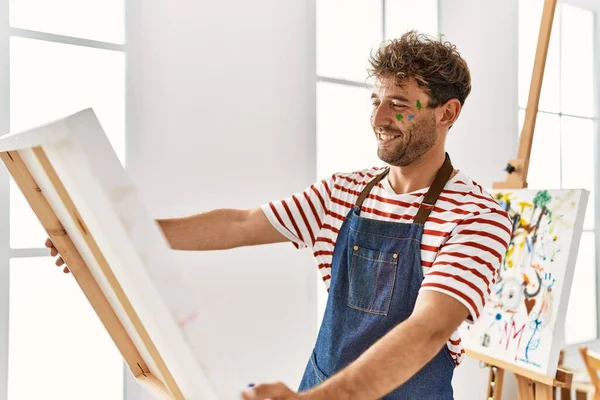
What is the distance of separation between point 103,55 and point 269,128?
25.4 inches

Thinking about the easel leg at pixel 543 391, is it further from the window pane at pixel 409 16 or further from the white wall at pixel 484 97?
the window pane at pixel 409 16

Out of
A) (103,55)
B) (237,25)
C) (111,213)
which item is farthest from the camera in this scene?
(237,25)

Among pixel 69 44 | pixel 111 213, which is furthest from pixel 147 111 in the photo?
pixel 111 213

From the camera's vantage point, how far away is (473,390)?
→ 3029 millimetres

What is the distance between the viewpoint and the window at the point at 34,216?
1.78 meters

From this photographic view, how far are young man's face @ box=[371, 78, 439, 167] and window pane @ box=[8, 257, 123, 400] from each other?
111 centimetres

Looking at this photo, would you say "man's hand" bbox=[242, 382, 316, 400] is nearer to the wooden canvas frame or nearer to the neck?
the wooden canvas frame

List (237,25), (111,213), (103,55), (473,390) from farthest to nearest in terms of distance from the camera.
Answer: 1. (473,390)
2. (237,25)
3. (103,55)
4. (111,213)

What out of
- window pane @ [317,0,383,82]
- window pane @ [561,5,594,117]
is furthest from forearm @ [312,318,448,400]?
window pane @ [561,5,594,117]

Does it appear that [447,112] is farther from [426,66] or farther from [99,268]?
[99,268]

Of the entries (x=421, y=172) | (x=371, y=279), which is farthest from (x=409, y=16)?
(x=371, y=279)

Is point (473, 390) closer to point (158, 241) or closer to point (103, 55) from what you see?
point (103, 55)

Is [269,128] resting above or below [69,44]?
below

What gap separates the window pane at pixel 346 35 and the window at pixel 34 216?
968 millimetres
